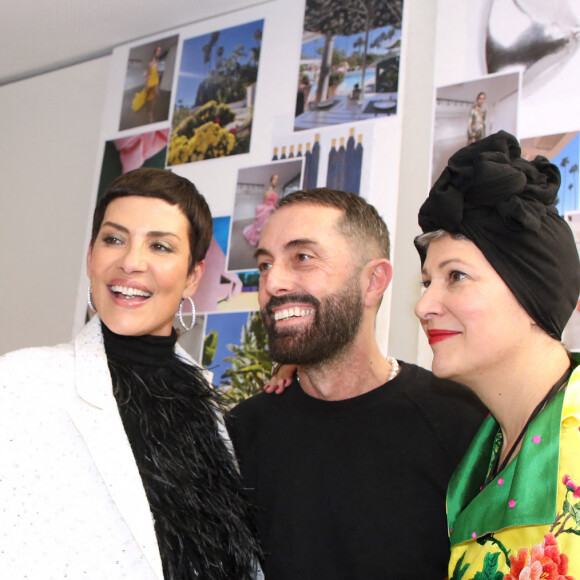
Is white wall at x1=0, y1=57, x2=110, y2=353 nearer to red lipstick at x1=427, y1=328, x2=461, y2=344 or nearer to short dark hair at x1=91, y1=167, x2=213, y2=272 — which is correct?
short dark hair at x1=91, y1=167, x2=213, y2=272

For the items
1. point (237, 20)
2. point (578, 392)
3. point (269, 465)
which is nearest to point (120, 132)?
point (237, 20)

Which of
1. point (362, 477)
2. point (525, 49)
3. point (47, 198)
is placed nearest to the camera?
point (362, 477)

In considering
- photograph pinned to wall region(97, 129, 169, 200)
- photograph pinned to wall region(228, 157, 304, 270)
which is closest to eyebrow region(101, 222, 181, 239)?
photograph pinned to wall region(228, 157, 304, 270)

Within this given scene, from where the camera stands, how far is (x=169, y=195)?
177 centimetres

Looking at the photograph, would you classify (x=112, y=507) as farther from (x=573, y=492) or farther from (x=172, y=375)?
(x=573, y=492)

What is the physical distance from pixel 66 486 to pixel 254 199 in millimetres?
1825

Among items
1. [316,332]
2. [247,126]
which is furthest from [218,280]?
[316,332]

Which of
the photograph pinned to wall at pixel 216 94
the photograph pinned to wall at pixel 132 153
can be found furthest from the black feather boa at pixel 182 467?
the photograph pinned to wall at pixel 132 153

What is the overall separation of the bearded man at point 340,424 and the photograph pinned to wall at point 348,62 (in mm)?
858

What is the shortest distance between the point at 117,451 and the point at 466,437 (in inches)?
32.7

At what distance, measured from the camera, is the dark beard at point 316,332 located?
1.88 meters

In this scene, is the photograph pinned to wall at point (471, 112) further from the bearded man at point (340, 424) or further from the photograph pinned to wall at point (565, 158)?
the bearded man at point (340, 424)

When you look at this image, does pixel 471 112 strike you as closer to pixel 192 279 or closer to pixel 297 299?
pixel 297 299

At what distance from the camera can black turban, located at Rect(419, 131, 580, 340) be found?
1.37m
